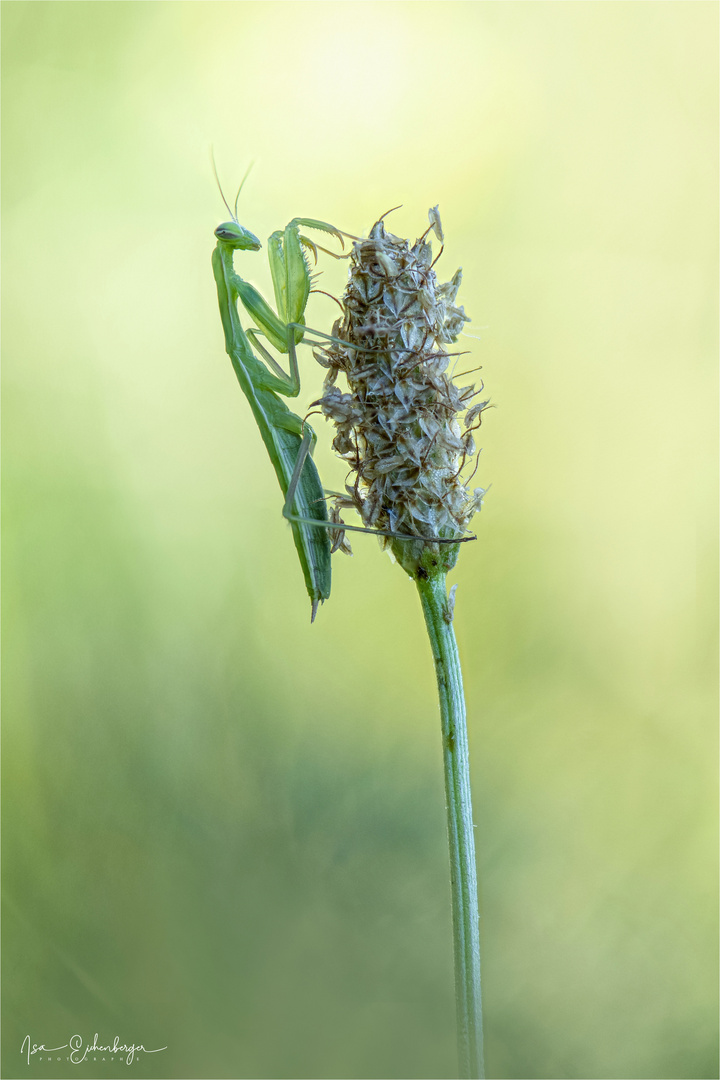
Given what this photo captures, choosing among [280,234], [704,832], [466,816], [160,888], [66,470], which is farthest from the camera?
[66,470]

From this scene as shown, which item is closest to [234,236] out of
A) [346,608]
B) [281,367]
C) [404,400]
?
[281,367]

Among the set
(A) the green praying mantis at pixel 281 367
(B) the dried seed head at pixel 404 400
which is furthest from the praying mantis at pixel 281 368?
(B) the dried seed head at pixel 404 400

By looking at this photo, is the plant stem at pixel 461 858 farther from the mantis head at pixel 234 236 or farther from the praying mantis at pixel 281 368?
the mantis head at pixel 234 236

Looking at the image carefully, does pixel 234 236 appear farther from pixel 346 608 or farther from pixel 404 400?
pixel 346 608

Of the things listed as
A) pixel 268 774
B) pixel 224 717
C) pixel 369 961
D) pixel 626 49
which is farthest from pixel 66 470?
pixel 626 49

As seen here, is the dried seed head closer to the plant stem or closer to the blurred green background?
the plant stem

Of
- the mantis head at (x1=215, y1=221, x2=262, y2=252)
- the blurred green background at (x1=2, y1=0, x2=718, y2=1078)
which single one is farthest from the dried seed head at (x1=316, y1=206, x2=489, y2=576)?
the blurred green background at (x1=2, y1=0, x2=718, y2=1078)

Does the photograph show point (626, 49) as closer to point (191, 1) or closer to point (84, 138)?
point (191, 1)
